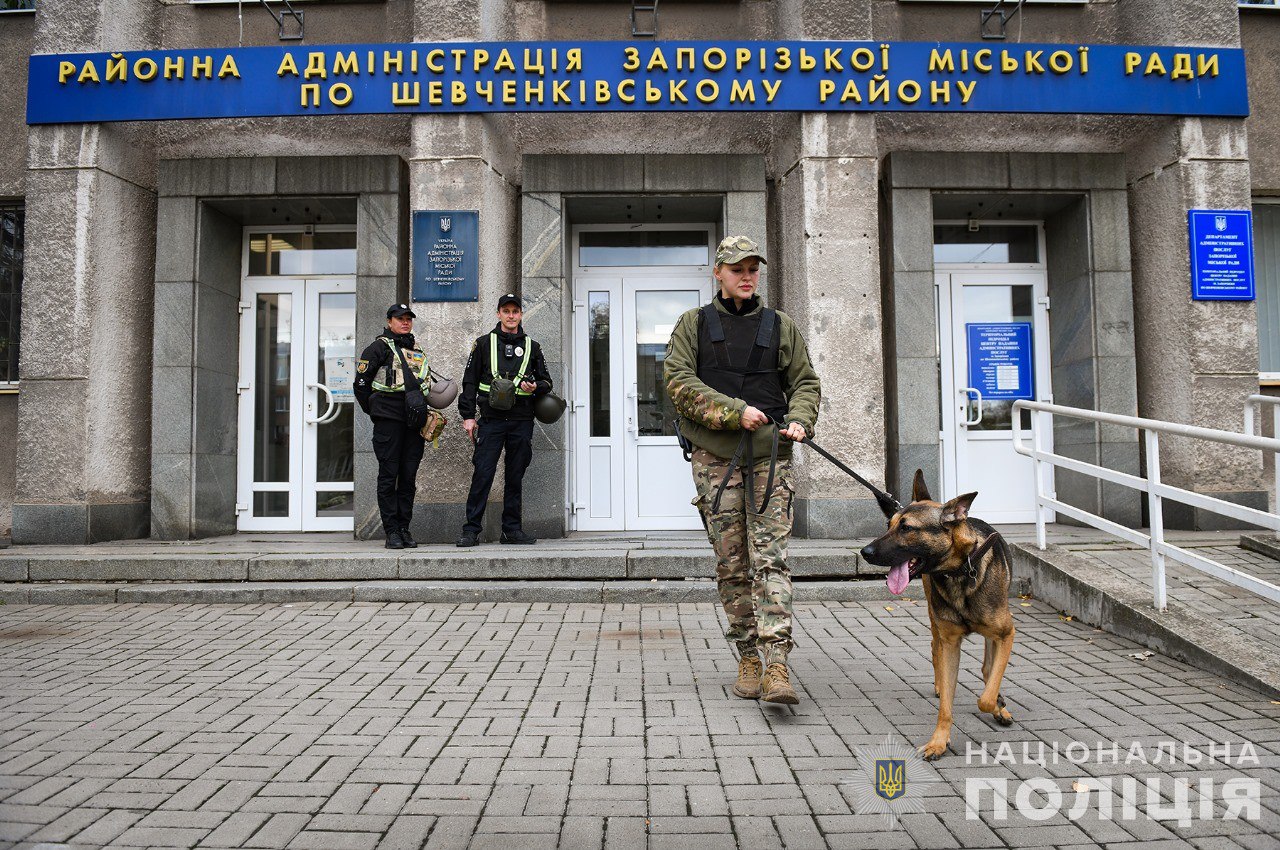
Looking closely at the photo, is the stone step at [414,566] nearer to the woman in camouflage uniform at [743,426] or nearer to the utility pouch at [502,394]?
the utility pouch at [502,394]

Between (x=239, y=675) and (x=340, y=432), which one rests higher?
(x=340, y=432)

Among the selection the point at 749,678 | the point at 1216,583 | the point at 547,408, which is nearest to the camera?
the point at 749,678

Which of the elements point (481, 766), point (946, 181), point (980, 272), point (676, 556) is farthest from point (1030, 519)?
point (481, 766)

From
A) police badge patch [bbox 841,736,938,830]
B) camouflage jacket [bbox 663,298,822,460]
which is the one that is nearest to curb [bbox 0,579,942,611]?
camouflage jacket [bbox 663,298,822,460]

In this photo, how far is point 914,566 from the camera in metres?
3.24

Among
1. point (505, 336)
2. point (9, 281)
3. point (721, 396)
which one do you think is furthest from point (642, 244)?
point (9, 281)

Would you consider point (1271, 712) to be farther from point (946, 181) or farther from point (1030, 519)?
point (946, 181)

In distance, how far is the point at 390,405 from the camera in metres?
7.03

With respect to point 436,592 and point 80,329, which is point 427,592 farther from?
point 80,329

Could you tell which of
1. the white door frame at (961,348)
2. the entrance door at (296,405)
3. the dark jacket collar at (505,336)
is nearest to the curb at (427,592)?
the dark jacket collar at (505,336)

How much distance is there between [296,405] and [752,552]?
22.3 feet

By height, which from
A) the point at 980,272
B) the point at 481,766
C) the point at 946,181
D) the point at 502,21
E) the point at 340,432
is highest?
the point at 502,21

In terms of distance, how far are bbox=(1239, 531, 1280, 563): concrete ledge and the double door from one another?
480 cm

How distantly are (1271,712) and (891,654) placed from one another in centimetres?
175
